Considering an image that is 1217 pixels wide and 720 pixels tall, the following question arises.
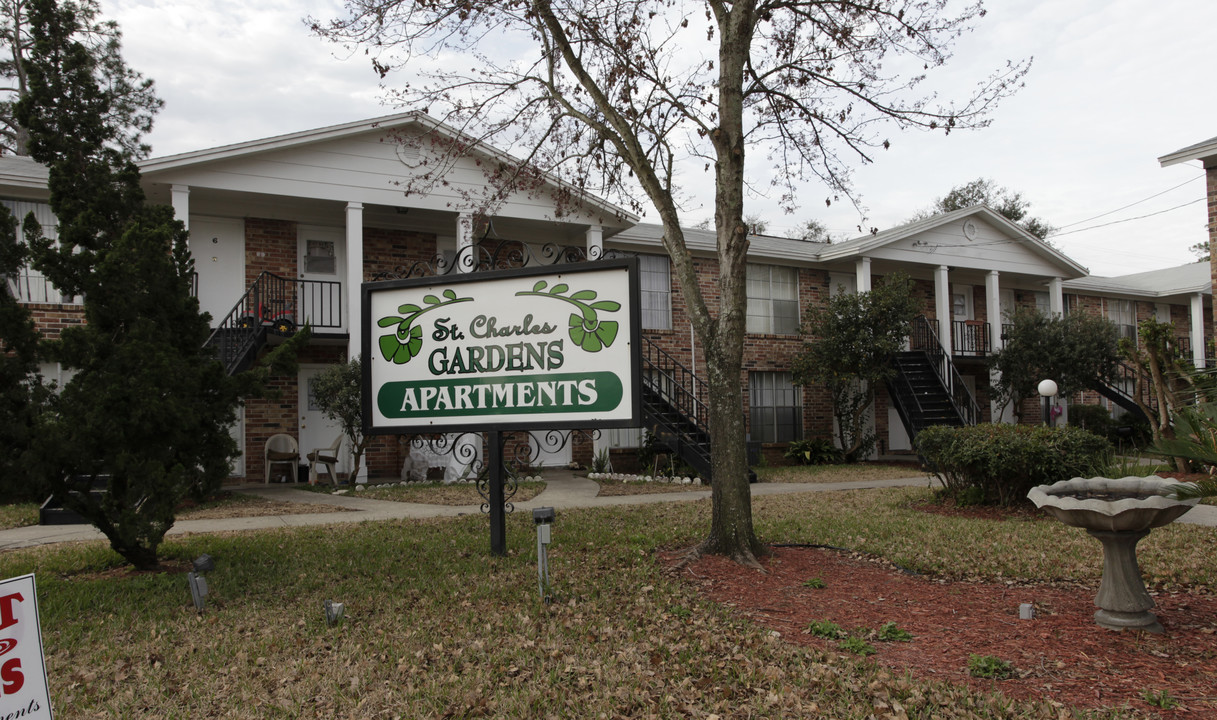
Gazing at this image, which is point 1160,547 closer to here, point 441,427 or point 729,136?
point 729,136

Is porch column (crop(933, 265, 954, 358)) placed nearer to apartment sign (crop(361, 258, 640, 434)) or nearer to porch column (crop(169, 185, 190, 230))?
apartment sign (crop(361, 258, 640, 434))

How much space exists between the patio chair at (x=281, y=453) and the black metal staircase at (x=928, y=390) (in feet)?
39.6

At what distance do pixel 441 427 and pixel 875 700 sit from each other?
12.8 ft

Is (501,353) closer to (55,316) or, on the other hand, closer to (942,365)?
(55,316)

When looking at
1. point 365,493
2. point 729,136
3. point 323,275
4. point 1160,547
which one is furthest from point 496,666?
point 323,275

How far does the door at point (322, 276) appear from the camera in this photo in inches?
561

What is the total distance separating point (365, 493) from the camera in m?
11.9

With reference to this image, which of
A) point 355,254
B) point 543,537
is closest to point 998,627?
point 543,537

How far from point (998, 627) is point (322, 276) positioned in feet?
42.7

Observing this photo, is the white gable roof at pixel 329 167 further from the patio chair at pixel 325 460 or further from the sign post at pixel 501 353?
the sign post at pixel 501 353

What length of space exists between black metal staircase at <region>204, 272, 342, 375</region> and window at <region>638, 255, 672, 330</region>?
6.31 meters

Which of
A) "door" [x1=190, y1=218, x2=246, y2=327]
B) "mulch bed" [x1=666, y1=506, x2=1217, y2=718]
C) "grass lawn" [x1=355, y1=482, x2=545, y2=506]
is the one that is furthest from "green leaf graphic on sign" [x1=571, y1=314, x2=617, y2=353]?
"door" [x1=190, y1=218, x2=246, y2=327]

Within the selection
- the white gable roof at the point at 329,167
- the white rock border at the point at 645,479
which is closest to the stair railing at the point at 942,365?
the white rock border at the point at 645,479

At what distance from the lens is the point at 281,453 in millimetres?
13625
